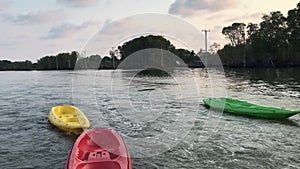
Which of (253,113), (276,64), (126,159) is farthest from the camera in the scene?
(276,64)

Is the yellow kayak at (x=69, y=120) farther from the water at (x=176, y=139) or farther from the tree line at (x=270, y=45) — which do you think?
the tree line at (x=270, y=45)

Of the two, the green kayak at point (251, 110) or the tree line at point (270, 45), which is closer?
the green kayak at point (251, 110)

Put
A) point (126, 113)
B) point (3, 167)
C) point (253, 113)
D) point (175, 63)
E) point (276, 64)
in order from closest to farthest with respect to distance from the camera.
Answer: point (175, 63), point (3, 167), point (253, 113), point (126, 113), point (276, 64)

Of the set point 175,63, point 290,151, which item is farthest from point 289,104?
point 175,63

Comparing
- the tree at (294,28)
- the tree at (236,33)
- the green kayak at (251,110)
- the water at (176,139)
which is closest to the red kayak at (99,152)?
the water at (176,139)

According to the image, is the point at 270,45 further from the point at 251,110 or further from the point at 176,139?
the point at 176,139

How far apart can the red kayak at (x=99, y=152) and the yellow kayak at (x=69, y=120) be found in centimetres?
381

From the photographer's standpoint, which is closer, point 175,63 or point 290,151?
point 175,63

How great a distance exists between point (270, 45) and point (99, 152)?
7438 cm

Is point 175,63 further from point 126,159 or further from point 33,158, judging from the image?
point 33,158

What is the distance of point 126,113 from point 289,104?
1007 cm

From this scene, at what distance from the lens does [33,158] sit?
9.83 m

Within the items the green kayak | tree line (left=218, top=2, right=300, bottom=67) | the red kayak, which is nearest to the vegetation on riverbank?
tree line (left=218, top=2, right=300, bottom=67)

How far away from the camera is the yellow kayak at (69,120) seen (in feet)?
41.9
